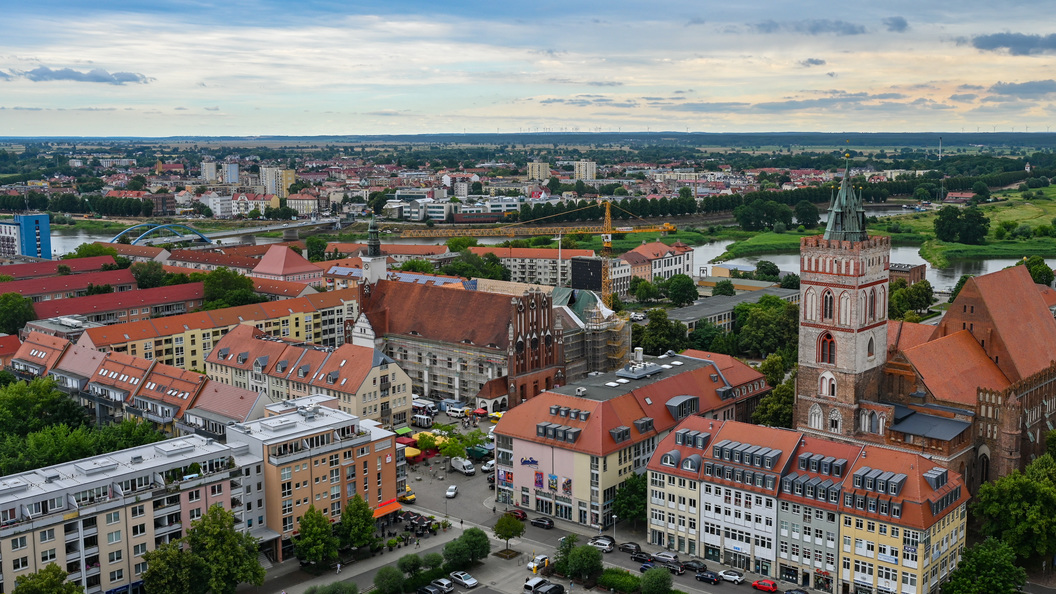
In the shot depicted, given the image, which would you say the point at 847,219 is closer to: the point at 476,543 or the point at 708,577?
the point at 708,577

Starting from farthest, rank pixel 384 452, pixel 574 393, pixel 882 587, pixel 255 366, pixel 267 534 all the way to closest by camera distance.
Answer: pixel 255 366, pixel 574 393, pixel 384 452, pixel 267 534, pixel 882 587

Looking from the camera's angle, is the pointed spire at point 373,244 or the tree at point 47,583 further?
the pointed spire at point 373,244

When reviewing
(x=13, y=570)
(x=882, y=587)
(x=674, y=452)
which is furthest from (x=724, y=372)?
(x=13, y=570)

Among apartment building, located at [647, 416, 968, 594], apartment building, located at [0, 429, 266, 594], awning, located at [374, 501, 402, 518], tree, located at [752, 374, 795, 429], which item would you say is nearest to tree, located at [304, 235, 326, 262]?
tree, located at [752, 374, 795, 429]

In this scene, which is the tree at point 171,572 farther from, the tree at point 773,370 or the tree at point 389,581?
the tree at point 773,370

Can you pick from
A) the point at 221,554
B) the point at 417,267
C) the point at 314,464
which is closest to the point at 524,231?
the point at 417,267

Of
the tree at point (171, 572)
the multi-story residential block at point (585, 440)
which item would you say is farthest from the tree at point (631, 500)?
the tree at point (171, 572)

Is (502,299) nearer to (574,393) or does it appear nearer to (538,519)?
(574,393)
